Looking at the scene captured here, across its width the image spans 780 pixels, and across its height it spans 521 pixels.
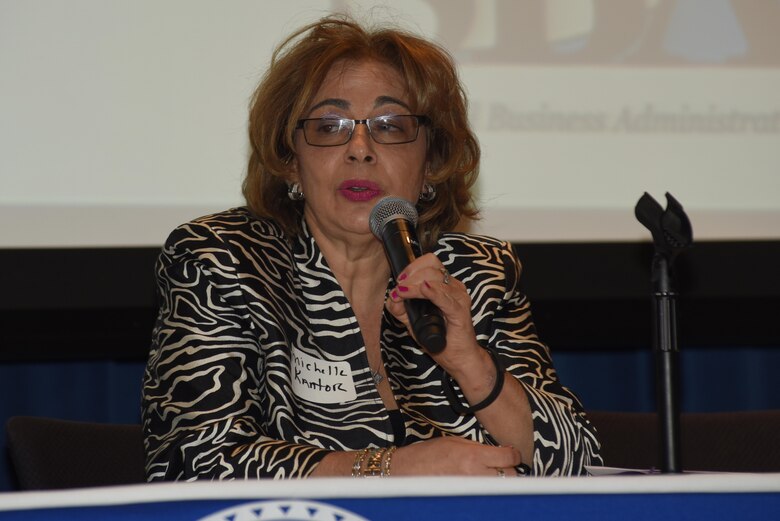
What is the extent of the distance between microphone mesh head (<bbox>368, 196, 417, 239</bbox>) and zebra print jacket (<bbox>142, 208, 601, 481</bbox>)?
11.5 inches

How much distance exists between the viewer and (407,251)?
1.66m

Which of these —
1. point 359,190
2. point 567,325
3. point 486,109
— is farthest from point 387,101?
point 567,325

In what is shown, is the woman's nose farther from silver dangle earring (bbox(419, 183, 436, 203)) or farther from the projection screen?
the projection screen

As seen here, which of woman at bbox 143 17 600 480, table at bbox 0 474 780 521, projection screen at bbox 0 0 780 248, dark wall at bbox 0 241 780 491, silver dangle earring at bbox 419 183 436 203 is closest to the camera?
table at bbox 0 474 780 521

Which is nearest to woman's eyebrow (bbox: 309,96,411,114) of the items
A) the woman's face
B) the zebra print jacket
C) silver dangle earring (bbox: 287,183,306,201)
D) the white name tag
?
the woman's face

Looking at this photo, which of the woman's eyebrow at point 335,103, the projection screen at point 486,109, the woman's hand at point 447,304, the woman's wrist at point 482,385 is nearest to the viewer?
the woman's hand at point 447,304

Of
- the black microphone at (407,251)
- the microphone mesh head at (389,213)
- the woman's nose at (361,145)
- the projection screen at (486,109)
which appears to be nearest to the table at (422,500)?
the black microphone at (407,251)

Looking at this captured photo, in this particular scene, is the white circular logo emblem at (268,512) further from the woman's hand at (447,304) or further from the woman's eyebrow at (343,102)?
the woman's eyebrow at (343,102)

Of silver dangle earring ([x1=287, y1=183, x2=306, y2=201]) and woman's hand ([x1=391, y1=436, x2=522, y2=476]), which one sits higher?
silver dangle earring ([x1=287, y1=183, x2=306, y2=201])

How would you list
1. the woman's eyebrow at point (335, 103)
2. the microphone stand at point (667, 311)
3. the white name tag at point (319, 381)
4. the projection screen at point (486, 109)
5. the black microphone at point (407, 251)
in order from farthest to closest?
the projection screen at point (486, 109) → the woman's eyebrow at point (335, 103) → the white name tag at point (319, 381) → the black microphone at point (407, 251) → the microphone stand at point (667, 311)

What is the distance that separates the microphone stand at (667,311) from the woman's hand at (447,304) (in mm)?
370

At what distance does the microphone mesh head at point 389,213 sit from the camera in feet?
5.88

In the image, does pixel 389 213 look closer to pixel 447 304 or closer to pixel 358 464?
pixel 447 304

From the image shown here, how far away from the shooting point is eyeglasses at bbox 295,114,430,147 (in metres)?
2.13
